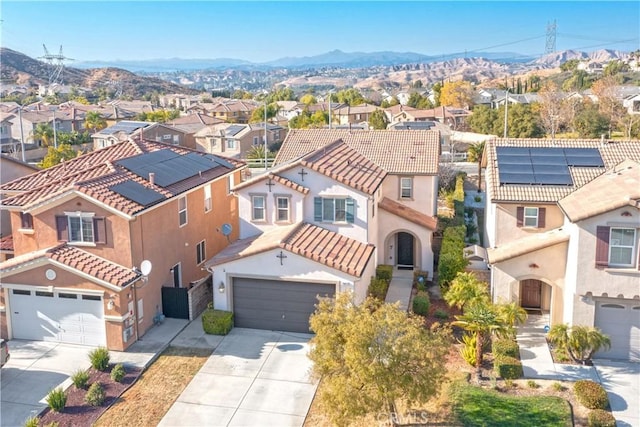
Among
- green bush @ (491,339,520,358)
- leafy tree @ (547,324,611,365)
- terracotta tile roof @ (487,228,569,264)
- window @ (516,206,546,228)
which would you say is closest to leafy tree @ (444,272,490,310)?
terracotta tile roof @ (487,228,569,264)

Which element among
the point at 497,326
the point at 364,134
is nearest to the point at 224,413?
the point at 497,326

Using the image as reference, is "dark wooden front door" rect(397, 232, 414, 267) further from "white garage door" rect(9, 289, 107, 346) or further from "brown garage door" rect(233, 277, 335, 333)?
"white garage door" rect(9, 289, 107, 346)

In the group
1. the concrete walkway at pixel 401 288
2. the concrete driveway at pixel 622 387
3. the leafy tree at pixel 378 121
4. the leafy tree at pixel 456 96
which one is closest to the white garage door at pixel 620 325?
the concrete driveway at pixel 622 387

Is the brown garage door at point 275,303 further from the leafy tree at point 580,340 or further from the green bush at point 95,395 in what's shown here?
the leafy tree at point 580,340

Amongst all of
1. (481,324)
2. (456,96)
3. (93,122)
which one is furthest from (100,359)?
(456,96)

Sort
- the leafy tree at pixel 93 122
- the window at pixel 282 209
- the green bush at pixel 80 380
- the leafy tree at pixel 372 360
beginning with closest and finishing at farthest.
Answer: the leafy tree at pixel 372 360 → the green bush at pixel 80 380 → the window at pixel 282 209 → the leafy tree at pixel 93 122

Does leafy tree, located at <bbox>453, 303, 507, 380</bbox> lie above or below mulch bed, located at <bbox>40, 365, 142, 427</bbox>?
above

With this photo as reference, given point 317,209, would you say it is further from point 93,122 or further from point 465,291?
point 93,122
